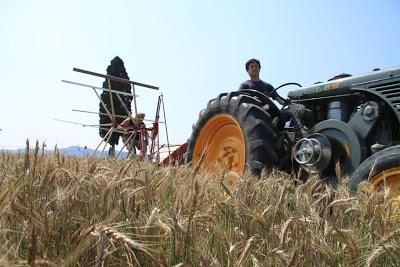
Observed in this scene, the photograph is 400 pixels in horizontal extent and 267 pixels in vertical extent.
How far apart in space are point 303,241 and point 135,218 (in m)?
0.63

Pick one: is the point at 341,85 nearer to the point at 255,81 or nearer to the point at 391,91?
the point at 391,91

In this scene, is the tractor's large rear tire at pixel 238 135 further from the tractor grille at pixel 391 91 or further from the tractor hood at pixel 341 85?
the tractor grille at pixel 391 91

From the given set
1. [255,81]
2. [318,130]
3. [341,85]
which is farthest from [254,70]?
[318,130]

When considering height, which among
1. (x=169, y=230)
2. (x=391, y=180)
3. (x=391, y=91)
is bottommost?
(x=391, y=180)

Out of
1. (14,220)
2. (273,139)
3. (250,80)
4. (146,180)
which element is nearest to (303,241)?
(146,180)

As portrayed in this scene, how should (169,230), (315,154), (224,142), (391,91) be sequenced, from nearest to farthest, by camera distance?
1. (169,230)
2. (391,91)
3. (315,154)
4. (224,142)

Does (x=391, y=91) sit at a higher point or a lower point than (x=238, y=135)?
higher

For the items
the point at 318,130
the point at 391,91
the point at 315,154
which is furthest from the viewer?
the point at 318,130

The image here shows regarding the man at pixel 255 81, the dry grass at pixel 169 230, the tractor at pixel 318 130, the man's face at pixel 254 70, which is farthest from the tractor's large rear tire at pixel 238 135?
the dry grass at pixel 169 230

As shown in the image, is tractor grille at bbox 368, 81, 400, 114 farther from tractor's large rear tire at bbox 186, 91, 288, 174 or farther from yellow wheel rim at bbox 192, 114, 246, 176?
yellow wheel rim at bbox 192, 114, 246, 176

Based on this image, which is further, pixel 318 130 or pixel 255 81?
pixel 255 81

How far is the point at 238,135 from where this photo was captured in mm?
Result: 4844

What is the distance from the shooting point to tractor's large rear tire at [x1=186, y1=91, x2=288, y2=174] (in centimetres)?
411

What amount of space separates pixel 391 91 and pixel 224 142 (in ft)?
6.62
